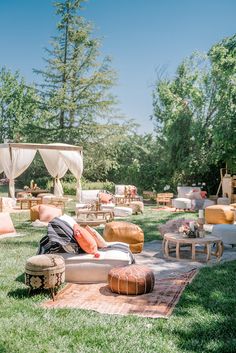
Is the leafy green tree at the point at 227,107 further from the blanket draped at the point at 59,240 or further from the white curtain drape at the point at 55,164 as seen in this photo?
the blanket draped at the point at 59,240

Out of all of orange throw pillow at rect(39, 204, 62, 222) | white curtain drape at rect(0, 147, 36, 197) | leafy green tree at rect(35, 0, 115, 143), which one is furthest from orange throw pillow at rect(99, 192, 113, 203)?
leafy green tree at rect(35, 0, 115, 143)

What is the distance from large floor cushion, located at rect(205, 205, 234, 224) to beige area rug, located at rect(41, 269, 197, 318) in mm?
5976

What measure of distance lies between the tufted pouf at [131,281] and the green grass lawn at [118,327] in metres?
0.54

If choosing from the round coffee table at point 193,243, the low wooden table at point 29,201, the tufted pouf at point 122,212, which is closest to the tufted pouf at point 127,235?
the round coffee table at point 193,243

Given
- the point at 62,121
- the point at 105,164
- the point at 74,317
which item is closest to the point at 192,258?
the point at 74,317

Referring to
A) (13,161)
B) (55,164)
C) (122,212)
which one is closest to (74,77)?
(55,164)

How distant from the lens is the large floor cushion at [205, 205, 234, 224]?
1135cm

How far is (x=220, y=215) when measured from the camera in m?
11.4

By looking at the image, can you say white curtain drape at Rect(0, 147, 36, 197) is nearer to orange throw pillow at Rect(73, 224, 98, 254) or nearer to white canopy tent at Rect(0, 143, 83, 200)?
white canopy tent at Rect(0, 143, 83, 200)

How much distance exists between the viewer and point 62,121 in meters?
27.1

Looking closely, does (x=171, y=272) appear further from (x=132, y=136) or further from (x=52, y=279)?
(x=132, y=136)

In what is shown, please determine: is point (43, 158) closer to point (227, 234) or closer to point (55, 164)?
point (55, 164)

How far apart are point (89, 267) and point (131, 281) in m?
0.92

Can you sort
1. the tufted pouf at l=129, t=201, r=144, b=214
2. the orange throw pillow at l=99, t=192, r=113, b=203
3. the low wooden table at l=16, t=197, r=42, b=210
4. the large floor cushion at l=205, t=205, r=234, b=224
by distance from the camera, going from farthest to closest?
the low wooden table at l=16, t=197, r=42, b=210 < the orange throw pillow at l=99, t=192, r=113, b=203 < the tufted pouf at l=129, t=201, r=144, b=214 < the large floor cushion at l=205, t=205, r=234, b=224
